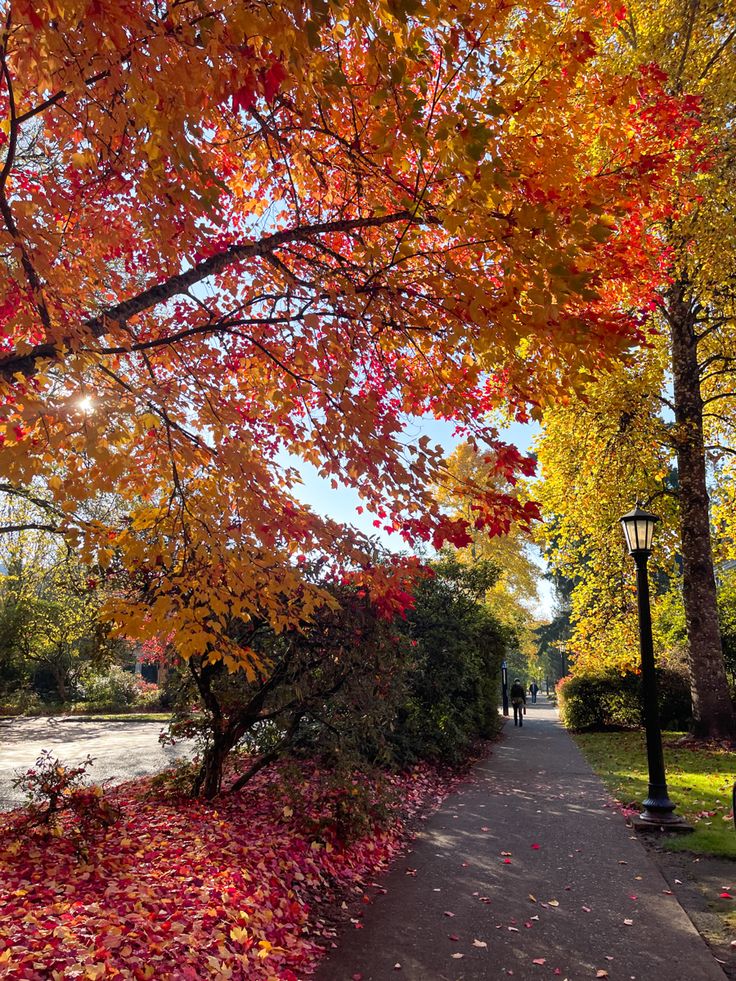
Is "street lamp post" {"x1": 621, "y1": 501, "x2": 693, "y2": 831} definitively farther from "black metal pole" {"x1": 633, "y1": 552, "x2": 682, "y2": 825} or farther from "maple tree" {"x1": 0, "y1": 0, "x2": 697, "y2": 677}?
"maple tree" {"x1": 0, "y1": 0, "x2": 697, "y2": 677}

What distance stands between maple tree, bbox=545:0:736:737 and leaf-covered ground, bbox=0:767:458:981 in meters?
8.77

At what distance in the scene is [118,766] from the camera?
10.4 metres

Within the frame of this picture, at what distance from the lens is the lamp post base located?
654 cm

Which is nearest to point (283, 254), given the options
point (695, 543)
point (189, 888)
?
point (189, 888)

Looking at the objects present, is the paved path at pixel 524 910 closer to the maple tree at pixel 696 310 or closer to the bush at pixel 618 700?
the maple tree at pixel 696 310

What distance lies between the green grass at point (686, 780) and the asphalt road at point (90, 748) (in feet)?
22.0

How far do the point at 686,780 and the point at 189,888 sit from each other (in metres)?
7.86

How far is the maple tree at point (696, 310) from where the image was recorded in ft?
36.3

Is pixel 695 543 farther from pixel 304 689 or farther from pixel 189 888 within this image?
pixel 189 888

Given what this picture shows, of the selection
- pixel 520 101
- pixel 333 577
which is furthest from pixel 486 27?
pixel 333 577

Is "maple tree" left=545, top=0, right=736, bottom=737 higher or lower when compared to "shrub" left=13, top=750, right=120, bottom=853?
higher

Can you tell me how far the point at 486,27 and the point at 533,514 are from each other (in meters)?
3.13

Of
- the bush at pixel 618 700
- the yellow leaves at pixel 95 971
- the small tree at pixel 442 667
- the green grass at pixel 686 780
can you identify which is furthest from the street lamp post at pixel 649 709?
the bush at pixel 618 700

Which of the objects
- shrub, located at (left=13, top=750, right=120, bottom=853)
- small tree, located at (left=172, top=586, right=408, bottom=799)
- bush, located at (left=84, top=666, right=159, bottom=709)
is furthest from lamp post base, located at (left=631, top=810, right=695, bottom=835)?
bush, located at (left=84, top=666, right=159, bottom=709)
